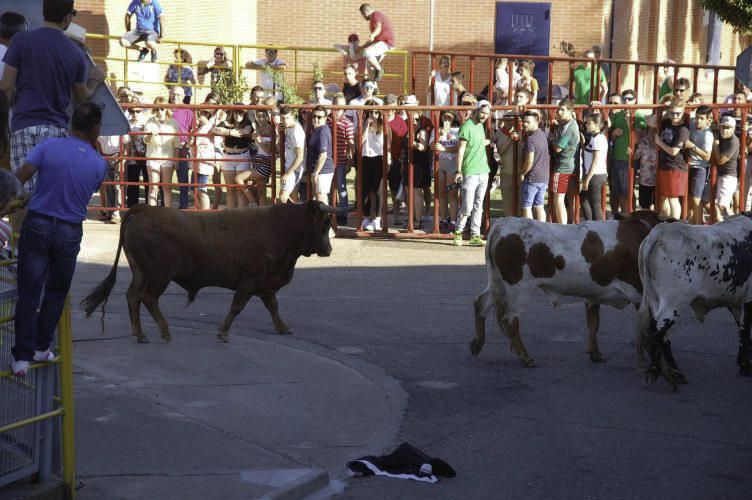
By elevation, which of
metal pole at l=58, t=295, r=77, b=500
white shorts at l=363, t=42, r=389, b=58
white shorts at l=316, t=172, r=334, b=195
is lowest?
metal pole at l=58, t=295, r=77, b=500

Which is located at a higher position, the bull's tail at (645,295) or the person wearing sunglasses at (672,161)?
the person wearing sunglasses at (672,161)

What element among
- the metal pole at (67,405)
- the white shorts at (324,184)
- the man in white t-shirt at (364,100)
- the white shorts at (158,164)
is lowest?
the metal pole at (67,405)

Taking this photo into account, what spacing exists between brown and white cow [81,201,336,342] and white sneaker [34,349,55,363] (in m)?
4.02

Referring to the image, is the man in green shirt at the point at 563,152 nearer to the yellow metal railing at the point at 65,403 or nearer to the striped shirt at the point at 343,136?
the striped shirt at the point at 343,136

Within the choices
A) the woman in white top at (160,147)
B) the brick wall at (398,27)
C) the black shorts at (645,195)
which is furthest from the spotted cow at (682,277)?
the brick wall at (398,27)

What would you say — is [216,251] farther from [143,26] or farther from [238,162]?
[143,26]

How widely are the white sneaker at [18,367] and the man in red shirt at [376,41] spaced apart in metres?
17.1

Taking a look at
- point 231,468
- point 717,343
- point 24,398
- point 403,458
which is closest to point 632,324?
point 717,343

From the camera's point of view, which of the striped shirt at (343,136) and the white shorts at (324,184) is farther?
the striped shirt at (343,136)

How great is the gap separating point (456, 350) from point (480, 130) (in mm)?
6266

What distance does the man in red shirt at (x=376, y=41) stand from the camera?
22509 mm

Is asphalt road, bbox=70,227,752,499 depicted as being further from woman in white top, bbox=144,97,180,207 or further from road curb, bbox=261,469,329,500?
woman in white top, bbox=144,97,180,207

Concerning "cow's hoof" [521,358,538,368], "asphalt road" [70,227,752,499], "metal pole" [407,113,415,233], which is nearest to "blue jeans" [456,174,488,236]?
"metal pole" [407,113,415,233]

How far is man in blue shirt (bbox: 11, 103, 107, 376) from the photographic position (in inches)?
237
